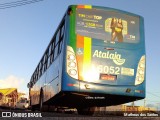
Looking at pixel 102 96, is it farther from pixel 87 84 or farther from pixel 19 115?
pixel 19 115

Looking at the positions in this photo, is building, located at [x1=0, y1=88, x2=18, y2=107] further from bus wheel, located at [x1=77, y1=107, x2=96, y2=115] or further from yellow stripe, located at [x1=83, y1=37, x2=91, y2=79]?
yellow stripe, located at [x1=83, y1=37, x2=91, y2=79]

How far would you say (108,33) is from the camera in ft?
34.0

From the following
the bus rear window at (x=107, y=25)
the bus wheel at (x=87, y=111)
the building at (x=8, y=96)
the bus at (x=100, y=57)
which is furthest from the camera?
the building at (x=8, y=96)

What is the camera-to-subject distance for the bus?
9641 mm

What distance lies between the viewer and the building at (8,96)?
167 ft

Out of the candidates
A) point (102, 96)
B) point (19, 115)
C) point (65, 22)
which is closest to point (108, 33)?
point (65, 22)

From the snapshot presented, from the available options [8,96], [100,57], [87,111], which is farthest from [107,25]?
[8,96]

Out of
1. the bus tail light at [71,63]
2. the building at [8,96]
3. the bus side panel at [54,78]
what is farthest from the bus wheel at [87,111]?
the building at [8,96]

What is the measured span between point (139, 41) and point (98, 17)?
5.74ft

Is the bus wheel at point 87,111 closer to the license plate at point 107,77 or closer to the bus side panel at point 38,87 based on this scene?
the bus side panel at point 38,87

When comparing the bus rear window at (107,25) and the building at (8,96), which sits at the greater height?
the bus rear window at (107,25)

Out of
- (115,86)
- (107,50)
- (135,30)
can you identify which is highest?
(135,30)

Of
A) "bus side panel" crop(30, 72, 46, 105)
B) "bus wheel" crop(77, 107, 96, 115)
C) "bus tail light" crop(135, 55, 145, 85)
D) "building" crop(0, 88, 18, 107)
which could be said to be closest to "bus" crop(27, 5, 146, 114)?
"bus tail light" crop(135, 55, 145, 85)

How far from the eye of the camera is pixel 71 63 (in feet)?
31.6
